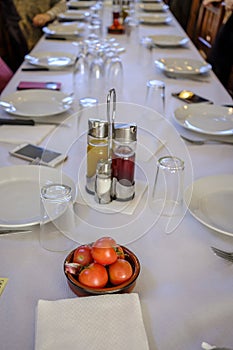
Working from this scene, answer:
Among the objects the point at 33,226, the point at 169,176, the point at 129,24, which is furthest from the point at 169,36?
the point at 33,226

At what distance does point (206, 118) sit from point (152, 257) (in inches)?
26.7

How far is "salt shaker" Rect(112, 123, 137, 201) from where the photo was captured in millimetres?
798

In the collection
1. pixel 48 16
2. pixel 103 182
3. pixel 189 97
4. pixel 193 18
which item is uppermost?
pixel 103 182

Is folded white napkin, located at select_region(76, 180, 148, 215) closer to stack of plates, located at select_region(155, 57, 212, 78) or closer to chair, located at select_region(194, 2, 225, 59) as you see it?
stack of plates, located at select_region(155, 57, 212, 78)

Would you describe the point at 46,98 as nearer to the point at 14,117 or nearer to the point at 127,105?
the point at 14,117

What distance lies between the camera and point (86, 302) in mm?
581

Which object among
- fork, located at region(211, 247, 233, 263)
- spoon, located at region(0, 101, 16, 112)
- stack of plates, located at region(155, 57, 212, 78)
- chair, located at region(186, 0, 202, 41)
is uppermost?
fork, located at region(211, 247, 233, 263)

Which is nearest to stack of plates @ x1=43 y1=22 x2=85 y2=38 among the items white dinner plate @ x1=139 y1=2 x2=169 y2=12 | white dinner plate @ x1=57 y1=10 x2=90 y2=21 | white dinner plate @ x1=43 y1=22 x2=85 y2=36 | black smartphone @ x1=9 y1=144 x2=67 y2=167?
white dinner plate @ x1=43 y1=22 x2=85 y2=36

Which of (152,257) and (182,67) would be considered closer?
(152,257)

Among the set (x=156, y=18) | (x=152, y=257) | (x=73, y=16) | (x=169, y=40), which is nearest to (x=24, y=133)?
(x=152, y=257)

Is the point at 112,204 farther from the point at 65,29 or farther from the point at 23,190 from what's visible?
the point at 65,29

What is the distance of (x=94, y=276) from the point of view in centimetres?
60

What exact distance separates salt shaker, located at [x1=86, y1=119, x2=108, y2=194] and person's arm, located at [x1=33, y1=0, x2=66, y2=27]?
7.10 feet

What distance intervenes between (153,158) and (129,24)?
1689 mm
